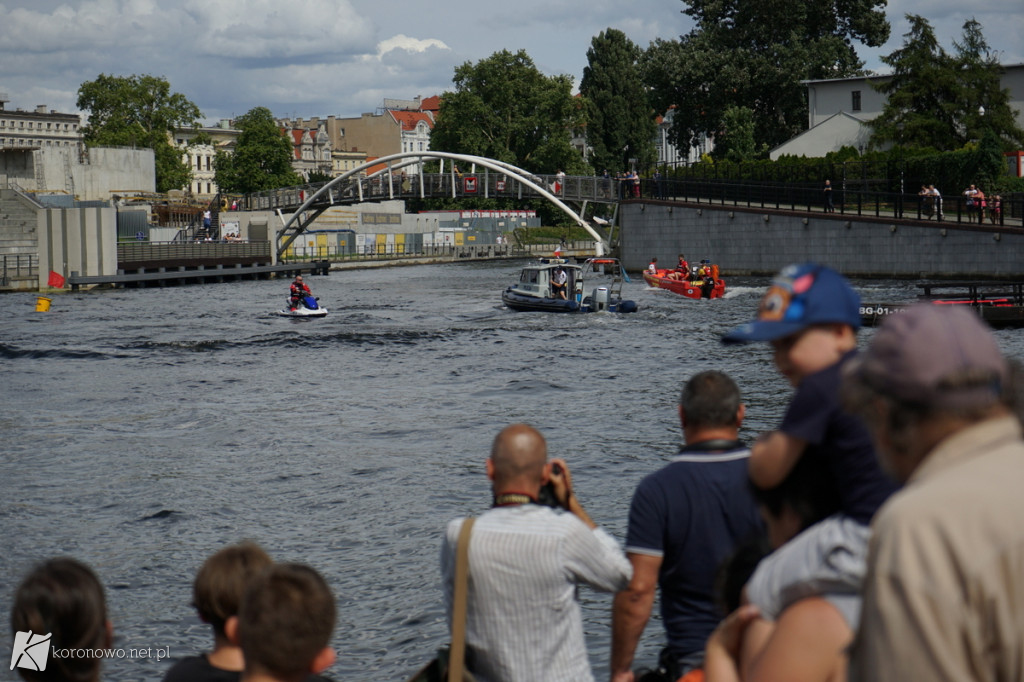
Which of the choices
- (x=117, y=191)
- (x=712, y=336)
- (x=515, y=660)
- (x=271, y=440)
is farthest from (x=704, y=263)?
(x=117, y=191)

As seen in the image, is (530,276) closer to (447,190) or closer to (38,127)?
(447,190)

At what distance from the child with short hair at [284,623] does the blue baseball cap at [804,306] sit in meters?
1.41

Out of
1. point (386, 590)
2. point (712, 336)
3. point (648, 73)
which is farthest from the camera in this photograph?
point (648, 73)

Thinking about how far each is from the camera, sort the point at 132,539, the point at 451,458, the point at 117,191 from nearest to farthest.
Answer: the point at 132,539
the point at 451,458
the point at 117,191

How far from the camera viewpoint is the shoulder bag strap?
4398 millimetres

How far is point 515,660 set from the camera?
179 inches

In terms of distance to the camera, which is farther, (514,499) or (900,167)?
(900,167)

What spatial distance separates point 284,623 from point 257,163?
115 m

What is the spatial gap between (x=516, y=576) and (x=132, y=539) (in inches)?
374

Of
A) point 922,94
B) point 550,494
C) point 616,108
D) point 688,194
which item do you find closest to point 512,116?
point 616,108

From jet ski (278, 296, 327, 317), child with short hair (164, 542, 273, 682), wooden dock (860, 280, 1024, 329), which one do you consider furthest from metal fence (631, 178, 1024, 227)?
child with short hair (164, 542, 273, 682)

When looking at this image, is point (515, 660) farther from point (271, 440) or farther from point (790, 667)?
point (271, 440)

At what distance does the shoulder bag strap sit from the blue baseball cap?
1.62 m

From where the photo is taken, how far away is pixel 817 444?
312cm
